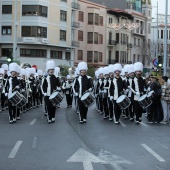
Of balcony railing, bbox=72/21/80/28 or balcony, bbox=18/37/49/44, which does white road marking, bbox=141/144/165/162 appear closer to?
balcony, bbox=18/37/49/44

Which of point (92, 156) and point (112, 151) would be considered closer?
point (92, 156)

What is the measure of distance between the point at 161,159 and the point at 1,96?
57.0 ft

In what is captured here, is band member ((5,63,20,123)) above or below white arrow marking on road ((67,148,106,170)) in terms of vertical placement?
above

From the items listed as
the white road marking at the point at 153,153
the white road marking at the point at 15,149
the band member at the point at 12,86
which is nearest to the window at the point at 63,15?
the band member at the point at 12,86

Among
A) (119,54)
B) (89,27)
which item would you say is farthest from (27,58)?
(119,54)

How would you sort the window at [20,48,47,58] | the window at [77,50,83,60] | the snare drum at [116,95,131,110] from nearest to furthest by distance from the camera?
the snare drum at [116,95,131,110] < the window at [20,48,47,58] < the window at [77,50,83,60]

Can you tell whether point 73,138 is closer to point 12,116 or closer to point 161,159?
point 161,159

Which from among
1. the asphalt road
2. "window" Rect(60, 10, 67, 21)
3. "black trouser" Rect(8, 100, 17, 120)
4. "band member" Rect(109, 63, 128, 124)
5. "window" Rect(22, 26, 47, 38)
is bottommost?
the asphalt road

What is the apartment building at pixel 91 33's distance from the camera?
272ft

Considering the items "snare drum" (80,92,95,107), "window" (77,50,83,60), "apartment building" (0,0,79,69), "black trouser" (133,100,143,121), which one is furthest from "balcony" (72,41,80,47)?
"snare drum" (80,92,95,107)

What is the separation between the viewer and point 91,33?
281 ft

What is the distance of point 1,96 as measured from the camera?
94.1 feet

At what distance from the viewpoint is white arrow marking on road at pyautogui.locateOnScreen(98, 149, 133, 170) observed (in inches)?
458

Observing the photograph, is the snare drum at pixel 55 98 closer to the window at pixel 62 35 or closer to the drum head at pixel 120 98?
the drum head at pixel 120 98
